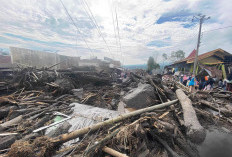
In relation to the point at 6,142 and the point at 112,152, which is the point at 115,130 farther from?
the point at 6,142

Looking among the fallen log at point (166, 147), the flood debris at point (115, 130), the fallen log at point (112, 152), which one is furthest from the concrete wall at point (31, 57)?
the fallen log at point (166, 147)

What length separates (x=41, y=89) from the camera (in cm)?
603

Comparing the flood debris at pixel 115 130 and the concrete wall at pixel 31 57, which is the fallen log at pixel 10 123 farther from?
the concrete wall at pixel 31 57

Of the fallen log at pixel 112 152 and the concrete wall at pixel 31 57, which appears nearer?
the fallen log at pixel 112 152

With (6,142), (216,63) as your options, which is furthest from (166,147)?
(216,63)

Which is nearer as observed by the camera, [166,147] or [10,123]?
[166,147]

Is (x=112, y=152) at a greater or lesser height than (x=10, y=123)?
greater

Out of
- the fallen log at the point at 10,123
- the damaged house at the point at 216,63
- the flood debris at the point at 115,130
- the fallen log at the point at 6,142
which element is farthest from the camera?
the damaged house at the point at 216,63

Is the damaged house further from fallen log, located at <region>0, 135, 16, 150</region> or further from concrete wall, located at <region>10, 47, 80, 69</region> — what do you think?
concrete wall, located at <region>10, 47, 80, 69</region>

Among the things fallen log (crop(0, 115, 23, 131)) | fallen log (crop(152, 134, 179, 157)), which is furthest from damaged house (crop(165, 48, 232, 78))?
fallen log (crop(0, 115, 23, 131))

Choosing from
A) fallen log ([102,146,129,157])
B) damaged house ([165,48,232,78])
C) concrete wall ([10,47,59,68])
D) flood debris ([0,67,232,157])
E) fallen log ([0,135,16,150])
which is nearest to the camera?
fallen log ([102,146,129,157])

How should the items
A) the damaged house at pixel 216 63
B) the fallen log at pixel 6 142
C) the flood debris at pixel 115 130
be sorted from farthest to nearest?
the damaged house at pixel 216 63 < the fallen log at pixel 6 142 < the flood debris at pixel 115 130

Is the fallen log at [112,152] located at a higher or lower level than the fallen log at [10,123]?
higher

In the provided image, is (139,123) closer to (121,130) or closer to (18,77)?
(121,130)
